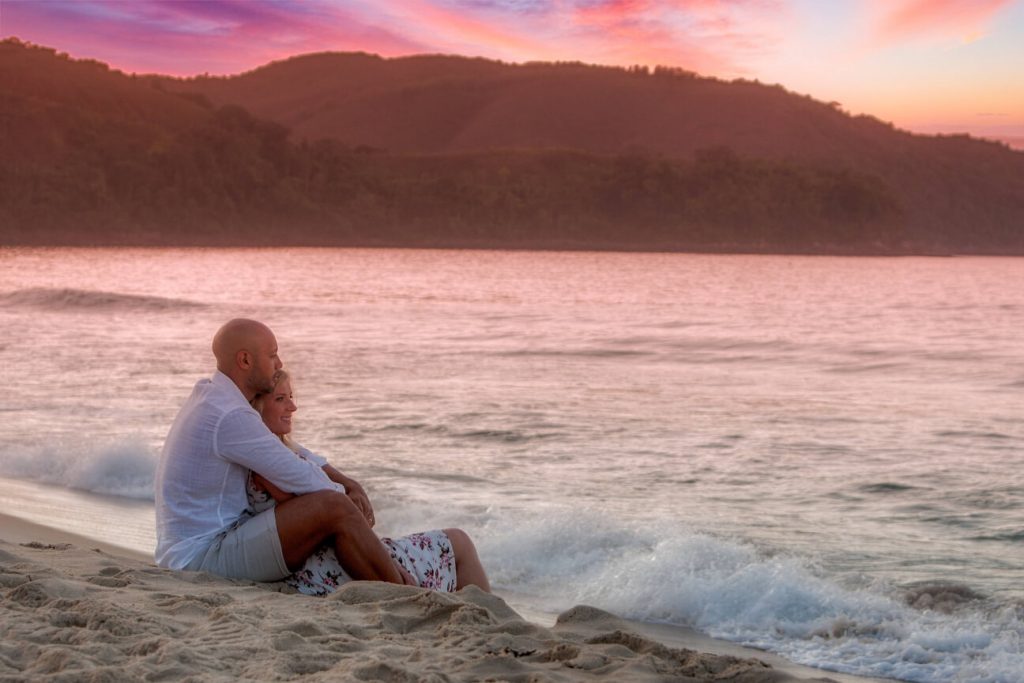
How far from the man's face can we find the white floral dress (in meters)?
0.37

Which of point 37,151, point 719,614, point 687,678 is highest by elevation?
point 37,151

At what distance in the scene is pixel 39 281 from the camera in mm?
44031

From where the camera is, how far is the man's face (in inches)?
186

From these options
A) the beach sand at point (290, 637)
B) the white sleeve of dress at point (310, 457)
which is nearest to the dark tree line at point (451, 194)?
the white sleeve of dress at point (310, 457)

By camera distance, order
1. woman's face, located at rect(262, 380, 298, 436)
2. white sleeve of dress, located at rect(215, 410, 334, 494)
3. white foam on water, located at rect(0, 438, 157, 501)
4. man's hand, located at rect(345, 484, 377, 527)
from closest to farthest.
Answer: white sleeve of dress, located at rect(215, 410, 334, 494)
woman's face, located at rect(262, 380, 298, 436)
man's hand, located at rect(345, 484, 377, 527)
white foam on water, located at rect(0, 438, 157, 501)

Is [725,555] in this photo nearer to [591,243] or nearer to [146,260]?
[146,260]

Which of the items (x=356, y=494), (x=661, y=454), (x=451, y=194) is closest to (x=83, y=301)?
(x=661, y=454)

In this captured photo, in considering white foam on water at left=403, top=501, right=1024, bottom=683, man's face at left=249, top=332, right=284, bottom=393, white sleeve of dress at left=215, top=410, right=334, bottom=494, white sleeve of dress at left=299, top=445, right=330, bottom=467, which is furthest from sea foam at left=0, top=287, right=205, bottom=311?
white sleeve of dress at left=215, top=410, right=334, bottom=494

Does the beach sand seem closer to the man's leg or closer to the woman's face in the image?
the man's leg

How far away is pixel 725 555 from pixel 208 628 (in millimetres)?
3611

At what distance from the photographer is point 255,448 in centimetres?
462

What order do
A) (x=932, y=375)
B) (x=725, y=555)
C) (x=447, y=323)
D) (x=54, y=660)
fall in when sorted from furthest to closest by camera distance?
(x=447, y=323) → (x=932, y=375) → (x=725, y=555) → (x=54, y=660)

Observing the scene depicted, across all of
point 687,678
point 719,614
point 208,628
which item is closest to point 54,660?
point 208,628

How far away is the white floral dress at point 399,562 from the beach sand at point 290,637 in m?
0.12
